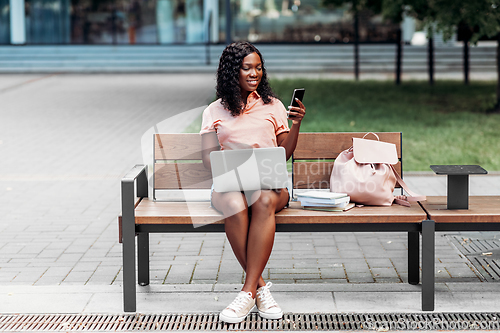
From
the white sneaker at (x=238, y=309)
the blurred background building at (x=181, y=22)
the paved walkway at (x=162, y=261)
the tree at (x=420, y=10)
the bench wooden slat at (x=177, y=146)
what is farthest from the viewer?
the blurred background building at (x=181, y=22)

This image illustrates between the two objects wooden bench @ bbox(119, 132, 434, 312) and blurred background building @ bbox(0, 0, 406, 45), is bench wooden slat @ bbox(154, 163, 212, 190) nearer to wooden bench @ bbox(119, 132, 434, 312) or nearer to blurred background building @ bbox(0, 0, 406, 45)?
wooden bench @ bbox(119, 132, 434, 312)

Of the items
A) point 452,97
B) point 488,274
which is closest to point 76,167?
point 488,274

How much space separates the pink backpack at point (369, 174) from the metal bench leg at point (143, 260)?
1.26 meters

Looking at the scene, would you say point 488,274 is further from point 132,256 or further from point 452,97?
point 452,97

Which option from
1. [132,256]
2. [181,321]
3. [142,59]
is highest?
[142,59]

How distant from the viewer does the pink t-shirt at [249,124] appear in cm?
404

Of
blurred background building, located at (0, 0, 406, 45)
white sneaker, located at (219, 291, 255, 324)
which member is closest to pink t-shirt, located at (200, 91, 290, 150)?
white sneaker, located at (219, 291, 255, 324)

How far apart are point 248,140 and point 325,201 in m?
0.60

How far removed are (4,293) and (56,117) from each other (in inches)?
358

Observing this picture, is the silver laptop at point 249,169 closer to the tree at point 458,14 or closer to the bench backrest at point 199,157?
the bench backrest at point 199,157

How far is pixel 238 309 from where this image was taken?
366 centimetres

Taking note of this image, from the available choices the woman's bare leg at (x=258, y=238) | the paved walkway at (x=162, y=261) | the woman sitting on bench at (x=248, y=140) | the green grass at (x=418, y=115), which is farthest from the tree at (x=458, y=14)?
the woman's bare leg at (x=258, y=238)

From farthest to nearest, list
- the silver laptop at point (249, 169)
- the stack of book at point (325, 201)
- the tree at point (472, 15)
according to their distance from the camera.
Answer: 1. the tree at point (472, 15)
2. the stack of book at point (325, 201)
3. the silver laptop at point (249, 169)

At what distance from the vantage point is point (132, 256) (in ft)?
12.6
